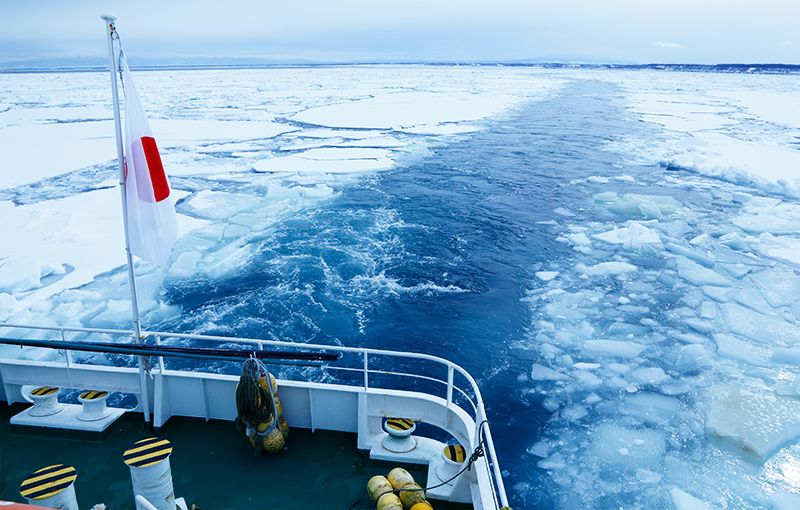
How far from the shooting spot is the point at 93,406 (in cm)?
378

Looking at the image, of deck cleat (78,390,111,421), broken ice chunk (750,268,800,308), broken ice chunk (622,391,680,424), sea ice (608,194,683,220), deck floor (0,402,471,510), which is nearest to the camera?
deck floor (0,402,471,510)

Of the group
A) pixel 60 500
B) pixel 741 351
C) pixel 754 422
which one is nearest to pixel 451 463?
pixel 60 500

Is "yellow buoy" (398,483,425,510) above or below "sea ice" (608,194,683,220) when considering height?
below

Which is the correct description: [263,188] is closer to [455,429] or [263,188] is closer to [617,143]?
[455,429]

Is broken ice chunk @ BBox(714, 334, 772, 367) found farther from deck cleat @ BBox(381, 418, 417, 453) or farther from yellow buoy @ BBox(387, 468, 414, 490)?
yellow buoy @ BBox(387, 468, 414, 490)

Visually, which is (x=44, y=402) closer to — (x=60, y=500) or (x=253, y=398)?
(x=60, y=500)

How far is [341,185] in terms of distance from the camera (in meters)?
14.1

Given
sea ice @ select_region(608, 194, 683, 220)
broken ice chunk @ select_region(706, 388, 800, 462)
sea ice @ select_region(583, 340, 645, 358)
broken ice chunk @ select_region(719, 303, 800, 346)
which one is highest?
sea ice @ select_region(608, 194, 683, 220)

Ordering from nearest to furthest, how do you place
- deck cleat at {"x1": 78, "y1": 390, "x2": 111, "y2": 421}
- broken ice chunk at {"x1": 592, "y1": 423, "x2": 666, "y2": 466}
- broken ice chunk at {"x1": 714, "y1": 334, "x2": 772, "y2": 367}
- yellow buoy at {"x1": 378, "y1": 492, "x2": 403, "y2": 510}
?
yellow buoy at {"x1": 378, "y1": 492, "x2": 403, "y2": 510}, deck cleat at {"x1": 78, "y1": 390, "x2": 111, "y2": 421}, broken ice chunk at {"x1": 592, "y1": 423, "x2": 666, "y2": 466}, broken ice chunk at {"x1": 714, "y1": 334, "x2": 772, "y2": 367}

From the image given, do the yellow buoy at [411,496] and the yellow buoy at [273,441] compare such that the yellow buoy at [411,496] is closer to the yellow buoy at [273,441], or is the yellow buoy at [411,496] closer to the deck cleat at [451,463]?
the deck cleat at [451,463]

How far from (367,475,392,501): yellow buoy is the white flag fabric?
2040 millimetres

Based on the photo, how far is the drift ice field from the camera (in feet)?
15.9

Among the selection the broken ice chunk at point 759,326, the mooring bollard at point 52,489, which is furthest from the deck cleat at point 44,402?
the broken ice chunk at point 759,326

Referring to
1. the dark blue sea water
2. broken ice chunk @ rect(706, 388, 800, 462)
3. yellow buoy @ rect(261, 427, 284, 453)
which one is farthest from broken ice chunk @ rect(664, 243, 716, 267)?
yellow buoy @ rect(261, 427, 284, 453)
